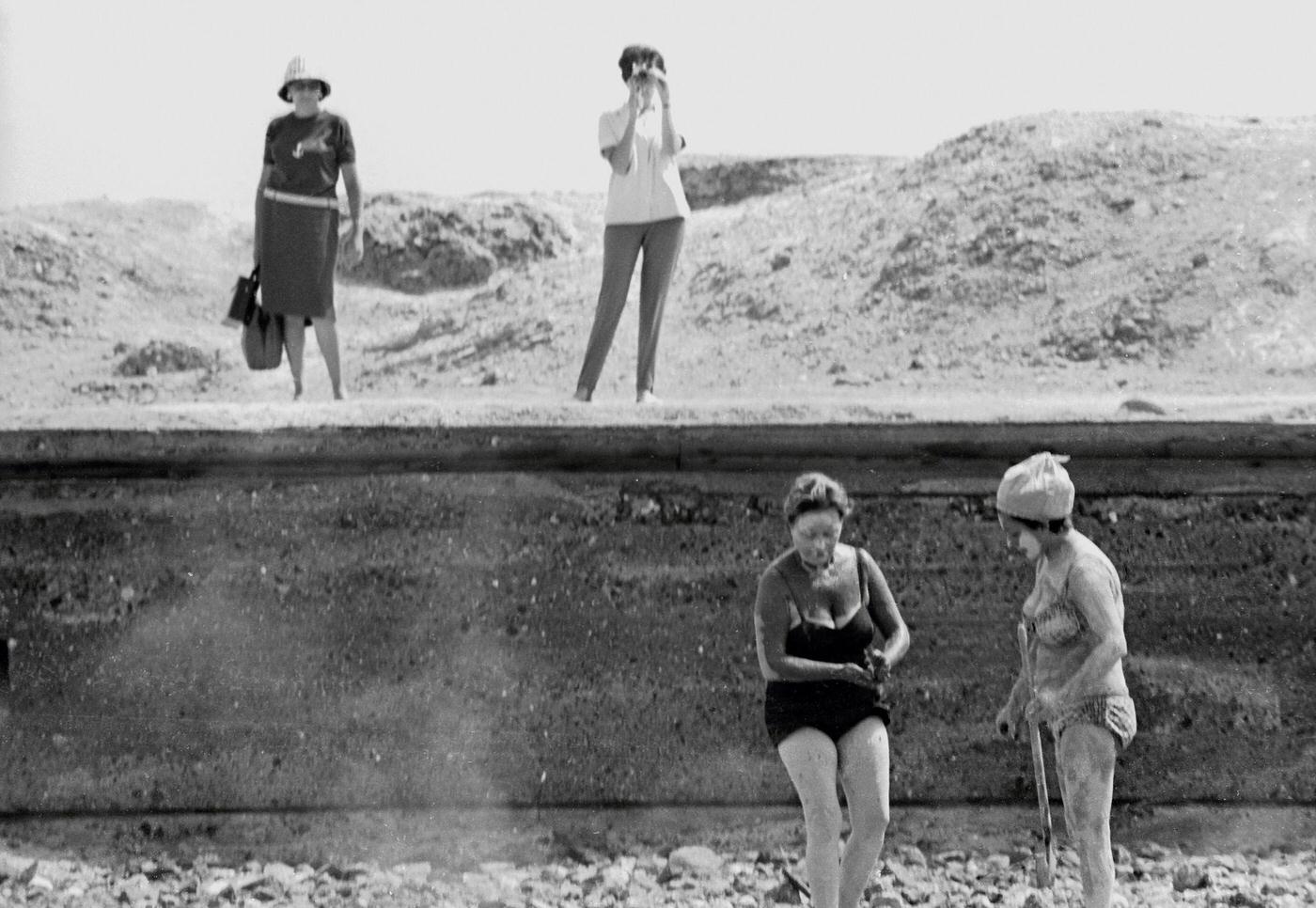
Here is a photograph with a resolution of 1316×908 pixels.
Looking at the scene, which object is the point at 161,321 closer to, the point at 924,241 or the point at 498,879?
the point at 924,241

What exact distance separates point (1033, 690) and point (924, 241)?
14.4 m

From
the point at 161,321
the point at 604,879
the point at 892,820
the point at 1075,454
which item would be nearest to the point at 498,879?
the point at 604,879

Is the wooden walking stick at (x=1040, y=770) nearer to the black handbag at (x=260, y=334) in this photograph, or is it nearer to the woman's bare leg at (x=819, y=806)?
the woman's bare leg at (x=819, y=806)

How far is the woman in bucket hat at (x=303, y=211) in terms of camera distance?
20.9 feet

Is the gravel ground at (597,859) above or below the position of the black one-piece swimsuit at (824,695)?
below

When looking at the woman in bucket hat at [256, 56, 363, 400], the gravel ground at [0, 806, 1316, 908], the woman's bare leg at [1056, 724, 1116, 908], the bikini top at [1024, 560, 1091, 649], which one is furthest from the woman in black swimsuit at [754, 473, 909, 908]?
the woman in bucket hat at [256, 56, 363, 400]

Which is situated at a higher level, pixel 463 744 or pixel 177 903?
pixel 463 744

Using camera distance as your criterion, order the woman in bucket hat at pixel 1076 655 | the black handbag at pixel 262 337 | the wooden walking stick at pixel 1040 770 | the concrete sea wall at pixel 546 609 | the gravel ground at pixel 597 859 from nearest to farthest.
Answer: the woman in bucket hat at pixel 1076 655 → the wooden walking stick at pixel 1040 770 → the gravel ground at pixel 597 859 → the concrete sea wall at pixel 546 609 → the black handbag at pixel 262 337

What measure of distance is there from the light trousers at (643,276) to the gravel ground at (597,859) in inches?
73.3

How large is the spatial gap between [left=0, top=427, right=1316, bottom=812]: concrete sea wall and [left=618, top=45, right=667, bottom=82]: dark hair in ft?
5.10

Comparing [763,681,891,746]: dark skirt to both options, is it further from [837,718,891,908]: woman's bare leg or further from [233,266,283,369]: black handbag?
[233,266,283,369]: black handbag

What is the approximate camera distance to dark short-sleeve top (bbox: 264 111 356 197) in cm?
636

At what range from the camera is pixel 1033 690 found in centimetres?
395

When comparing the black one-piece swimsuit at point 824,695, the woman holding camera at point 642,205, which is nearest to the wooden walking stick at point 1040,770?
the black one-piece swimsuit at point 824,695
